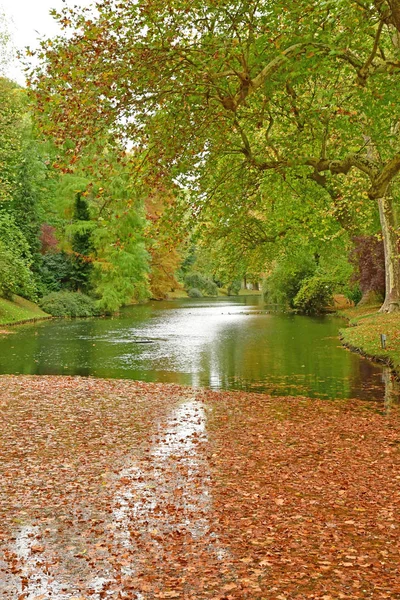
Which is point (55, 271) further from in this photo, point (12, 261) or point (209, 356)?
point (209, 356)

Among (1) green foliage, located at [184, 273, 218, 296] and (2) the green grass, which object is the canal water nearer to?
(2) the green grass

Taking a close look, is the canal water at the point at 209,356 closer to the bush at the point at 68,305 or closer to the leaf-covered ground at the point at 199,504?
the leaf-covered ground at the point at 199,504

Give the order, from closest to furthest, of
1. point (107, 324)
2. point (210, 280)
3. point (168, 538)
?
point (168, 538) → point (107, 324) → point (210, 280)

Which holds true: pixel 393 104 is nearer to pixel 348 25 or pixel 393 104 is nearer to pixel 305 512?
pixel 348 25

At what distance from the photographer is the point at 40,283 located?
50.0m

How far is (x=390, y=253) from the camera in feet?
99.5

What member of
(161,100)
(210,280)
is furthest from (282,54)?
(210,280)

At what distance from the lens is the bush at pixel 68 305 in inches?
1909

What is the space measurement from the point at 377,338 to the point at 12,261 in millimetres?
23556

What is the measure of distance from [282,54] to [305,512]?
7.46m

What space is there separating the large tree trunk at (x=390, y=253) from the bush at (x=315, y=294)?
1564 centimetres

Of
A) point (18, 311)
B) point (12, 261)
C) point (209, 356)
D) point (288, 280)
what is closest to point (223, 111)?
point (209, 356)

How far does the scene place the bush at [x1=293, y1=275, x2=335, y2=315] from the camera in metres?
48.4

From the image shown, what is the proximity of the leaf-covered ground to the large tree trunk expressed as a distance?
1782 cm
